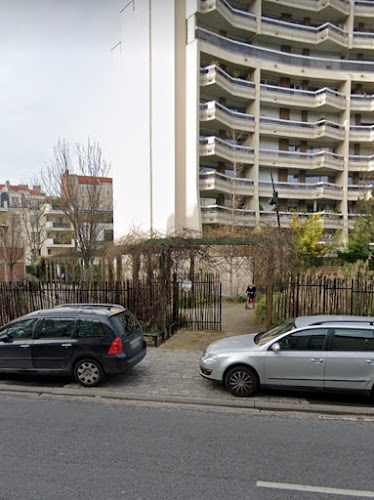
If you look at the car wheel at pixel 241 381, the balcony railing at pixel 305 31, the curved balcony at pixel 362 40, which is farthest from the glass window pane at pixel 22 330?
the curved balcony at pixel 362 40

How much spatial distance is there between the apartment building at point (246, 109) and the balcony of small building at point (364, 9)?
3.7 inches

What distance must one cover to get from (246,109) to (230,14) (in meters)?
7.26

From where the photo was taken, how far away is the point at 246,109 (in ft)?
90.2

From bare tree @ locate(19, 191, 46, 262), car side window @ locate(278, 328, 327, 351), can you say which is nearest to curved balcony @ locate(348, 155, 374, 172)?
bare tree @ locate(19, 191, 46, 262)

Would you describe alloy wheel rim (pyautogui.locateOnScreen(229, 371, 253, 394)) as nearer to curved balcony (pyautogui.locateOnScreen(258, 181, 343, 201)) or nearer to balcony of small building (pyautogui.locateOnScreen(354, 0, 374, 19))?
curved balcony (pyautogui.locateOnScreen(258, 181, 343, 201))

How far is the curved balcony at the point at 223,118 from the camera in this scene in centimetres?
2394

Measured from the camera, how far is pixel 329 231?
94.5 ft

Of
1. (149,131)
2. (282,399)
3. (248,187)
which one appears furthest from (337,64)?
(282,399)

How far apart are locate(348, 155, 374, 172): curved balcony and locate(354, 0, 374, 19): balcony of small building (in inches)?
510

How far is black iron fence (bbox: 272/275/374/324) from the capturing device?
9078 millimetres

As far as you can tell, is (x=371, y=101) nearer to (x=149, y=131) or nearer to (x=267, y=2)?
(x=267, y=2)

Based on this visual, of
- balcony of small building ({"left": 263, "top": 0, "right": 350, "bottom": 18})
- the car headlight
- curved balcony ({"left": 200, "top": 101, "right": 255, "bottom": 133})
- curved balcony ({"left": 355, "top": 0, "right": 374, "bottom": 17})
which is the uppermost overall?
curved balcony ({"left": 355, "top": 0, "right": 374, "bottom": 17})

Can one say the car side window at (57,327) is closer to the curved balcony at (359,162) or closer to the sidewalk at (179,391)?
the sidewalk at (179,391)

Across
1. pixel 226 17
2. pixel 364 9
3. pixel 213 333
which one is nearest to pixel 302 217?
pixel 226 17
